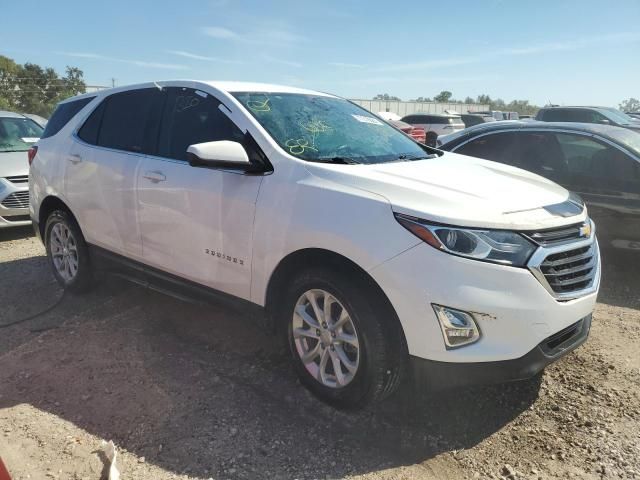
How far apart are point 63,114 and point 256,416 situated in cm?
355

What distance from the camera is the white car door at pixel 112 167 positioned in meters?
3.86

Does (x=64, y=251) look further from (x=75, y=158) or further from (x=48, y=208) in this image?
(x=75, y=158)

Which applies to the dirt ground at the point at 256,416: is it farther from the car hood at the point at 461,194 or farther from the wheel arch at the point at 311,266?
the car hood at the point at 461,194

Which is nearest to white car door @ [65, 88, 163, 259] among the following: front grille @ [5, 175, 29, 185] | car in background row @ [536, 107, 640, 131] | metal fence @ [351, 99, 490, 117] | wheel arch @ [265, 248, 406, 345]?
wheel arch @ [265, 248, 406, 345]

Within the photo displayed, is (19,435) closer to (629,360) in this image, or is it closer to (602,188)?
(629,360)

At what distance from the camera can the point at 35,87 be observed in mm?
28812

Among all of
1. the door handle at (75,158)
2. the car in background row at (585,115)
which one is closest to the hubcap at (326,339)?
the door handle at (75,158)

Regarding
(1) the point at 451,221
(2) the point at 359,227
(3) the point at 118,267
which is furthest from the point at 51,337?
(1) the point at 451,221

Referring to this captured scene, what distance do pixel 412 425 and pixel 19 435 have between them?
6.91ft

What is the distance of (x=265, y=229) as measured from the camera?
2955mm

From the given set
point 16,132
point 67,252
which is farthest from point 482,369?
point 16,132

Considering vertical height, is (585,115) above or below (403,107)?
below

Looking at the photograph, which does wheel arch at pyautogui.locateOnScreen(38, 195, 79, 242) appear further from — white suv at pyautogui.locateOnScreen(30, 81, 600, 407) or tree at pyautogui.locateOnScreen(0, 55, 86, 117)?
tree at pyautogui.locateOnScreen(0, 55, 86, 117)

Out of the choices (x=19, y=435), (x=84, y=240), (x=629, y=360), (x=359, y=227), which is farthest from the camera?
(x=84, y=240)
